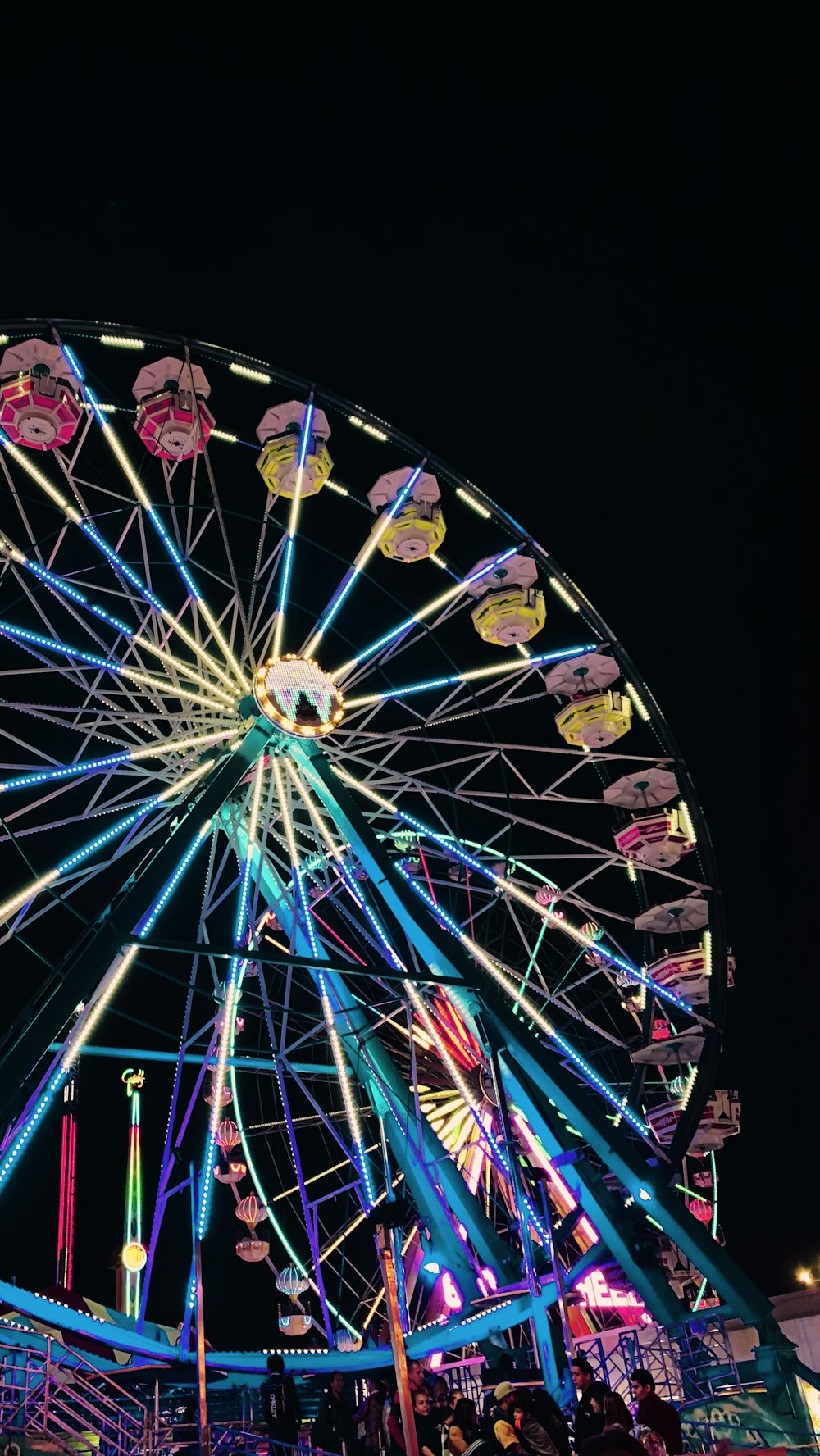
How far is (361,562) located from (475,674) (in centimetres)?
213

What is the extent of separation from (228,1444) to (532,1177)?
4.10 m

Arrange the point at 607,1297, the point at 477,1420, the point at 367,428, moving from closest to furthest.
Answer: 1. the point at 477,1420
2. the point at 367,428
3. the point at 607,1297

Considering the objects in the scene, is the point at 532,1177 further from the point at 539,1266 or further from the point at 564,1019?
the point at 564,1019

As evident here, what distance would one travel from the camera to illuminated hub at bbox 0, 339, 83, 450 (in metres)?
14.3

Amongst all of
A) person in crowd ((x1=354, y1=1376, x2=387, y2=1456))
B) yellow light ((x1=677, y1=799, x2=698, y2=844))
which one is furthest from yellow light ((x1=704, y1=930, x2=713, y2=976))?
person in crowd ((x1=354, y1=1376, x2=387, y2=1456))

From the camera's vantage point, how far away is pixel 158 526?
1476 centimetres

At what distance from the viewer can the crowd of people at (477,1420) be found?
827cm

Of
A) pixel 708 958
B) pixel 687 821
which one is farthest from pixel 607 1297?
pixel 687 821

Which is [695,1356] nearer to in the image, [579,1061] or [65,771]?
[579,1061]

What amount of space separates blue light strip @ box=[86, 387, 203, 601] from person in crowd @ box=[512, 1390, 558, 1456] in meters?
9.63

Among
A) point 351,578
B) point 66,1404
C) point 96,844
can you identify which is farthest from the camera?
point 351,578

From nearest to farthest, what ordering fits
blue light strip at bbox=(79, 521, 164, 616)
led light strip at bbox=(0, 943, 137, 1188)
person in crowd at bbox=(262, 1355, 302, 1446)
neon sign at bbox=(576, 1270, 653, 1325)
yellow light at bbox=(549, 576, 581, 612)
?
1. person in crowd at bbox=(262, 1355, 302, 1446)
2. led light strip at bbox=(0, 943, 137, 1188)
3. blue light strip at bbox=(79, 521, 164, 616)
4. yellow light at bbox=(549, 576, 581, 612)
5. neon sign at bbox=(576, 1270, 653, 1325)

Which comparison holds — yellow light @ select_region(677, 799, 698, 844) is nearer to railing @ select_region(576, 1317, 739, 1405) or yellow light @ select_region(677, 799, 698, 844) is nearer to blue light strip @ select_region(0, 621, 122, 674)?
railing @ select_region(576, 1317, 739, 1405)

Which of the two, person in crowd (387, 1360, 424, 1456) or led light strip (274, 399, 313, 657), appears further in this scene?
led light strip (274, 399, 313, 657)
